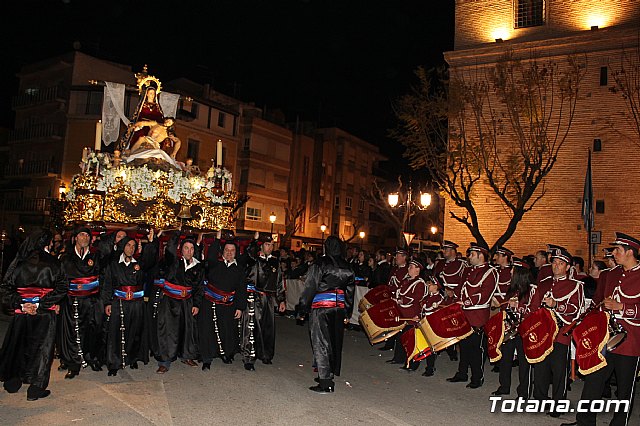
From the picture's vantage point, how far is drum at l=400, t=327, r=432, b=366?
8.55 m

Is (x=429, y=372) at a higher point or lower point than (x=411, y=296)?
lower

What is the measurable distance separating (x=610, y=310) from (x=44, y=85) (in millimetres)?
39543

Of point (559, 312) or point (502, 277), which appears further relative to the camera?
point (502, 277)

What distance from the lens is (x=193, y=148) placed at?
3775 centimetres

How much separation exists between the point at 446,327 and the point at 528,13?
60.5ft

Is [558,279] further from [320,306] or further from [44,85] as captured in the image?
[44,85]

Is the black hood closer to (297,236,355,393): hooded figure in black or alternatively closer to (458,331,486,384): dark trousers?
(297,236,355,393): hooded figure in black

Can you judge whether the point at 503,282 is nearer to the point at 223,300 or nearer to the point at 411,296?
the point at 411,296

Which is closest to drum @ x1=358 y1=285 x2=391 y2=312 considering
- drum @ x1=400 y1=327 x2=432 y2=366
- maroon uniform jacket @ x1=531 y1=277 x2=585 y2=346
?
drum @ x1=400 y1=327 x2=432 y2=366

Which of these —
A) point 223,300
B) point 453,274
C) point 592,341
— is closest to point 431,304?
point 453,274

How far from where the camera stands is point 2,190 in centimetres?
3794

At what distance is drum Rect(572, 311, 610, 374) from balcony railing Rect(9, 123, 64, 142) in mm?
35465

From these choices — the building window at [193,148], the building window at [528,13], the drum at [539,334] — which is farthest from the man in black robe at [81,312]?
the building window at [193,148]

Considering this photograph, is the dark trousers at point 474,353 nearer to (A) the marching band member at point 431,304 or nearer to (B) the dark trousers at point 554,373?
(A) the marching band member at point 431,304
